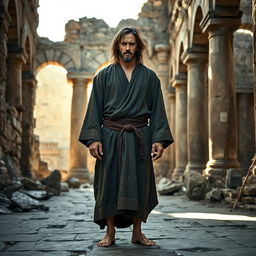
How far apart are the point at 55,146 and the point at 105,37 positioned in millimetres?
13712

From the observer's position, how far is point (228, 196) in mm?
8352

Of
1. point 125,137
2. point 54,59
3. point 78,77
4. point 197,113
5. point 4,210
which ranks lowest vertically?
point 4,210

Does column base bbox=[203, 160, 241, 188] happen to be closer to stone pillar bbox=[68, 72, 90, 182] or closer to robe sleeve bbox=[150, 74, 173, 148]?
robe sleeve bbox=[150, 74, 173, 148]

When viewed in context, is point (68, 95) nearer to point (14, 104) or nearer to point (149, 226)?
point (14, 104)

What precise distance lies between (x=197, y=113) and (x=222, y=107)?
332 cm

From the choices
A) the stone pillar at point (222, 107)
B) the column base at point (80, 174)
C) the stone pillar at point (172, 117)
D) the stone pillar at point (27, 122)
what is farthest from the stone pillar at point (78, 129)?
the stone pillar at point (222, 107)

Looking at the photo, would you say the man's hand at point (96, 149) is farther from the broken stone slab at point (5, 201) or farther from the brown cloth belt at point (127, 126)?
Result: the broken stone slab at point (5, 201)

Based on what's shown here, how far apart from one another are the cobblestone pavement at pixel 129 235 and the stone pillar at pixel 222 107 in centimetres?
353

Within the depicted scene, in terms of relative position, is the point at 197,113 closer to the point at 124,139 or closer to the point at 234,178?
the point at 234,178

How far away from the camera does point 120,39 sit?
3844 millimetres

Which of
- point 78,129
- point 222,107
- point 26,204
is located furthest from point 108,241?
point 78,129

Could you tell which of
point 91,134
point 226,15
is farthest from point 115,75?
point 226,15

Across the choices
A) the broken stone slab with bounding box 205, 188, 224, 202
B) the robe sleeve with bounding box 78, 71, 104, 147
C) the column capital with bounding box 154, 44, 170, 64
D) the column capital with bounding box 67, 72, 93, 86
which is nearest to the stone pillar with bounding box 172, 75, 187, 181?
the column capital with bounding box 154, 44, 170, 64

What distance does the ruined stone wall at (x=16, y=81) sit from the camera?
10.4 metres
